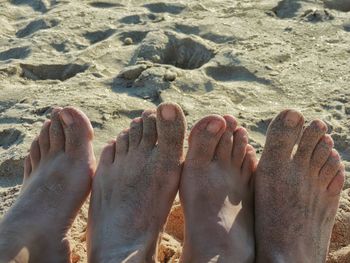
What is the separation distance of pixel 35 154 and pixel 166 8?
1.64 m

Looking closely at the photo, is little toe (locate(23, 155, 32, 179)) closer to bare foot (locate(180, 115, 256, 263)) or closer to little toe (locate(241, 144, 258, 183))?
bare foot (locate(180, 115, 256, 263))

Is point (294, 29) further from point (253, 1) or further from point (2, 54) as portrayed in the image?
point (2, 54)

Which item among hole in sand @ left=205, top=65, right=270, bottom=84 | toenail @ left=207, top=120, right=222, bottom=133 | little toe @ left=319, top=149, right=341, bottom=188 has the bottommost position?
hole in sand @ left=205, top=65, right=270, bottom=84

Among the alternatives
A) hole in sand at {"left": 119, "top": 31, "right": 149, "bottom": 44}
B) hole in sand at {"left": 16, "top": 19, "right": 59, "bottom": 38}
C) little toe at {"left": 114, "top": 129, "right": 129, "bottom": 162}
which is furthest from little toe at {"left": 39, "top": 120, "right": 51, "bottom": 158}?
hole in sand at {"left": 16, "top": 19, "right": 59, "bottom": 38}

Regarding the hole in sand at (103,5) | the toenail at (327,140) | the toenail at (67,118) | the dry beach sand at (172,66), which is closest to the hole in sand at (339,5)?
the dry beach sand at (172,66)

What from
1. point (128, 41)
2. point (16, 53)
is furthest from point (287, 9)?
point (16, 53)

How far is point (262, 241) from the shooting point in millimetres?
2176

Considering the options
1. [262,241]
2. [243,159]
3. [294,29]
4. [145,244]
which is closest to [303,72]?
[294,29]

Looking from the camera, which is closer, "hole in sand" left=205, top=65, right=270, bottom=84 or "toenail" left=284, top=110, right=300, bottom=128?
"toenail" left=284, top=110, right=300, bottom=128

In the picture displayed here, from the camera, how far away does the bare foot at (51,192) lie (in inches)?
82.4

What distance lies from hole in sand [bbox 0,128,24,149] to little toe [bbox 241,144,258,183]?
3.03 ft

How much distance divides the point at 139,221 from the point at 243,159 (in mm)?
460

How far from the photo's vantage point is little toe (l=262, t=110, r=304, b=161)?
7.30 feet

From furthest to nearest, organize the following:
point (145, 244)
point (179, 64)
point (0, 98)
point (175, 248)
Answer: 1. point (179, 64)
2. point (0, 98)
3. point (175, 248)
4. point (145, 244)
